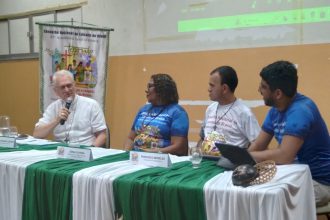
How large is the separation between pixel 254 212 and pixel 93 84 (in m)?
3.06

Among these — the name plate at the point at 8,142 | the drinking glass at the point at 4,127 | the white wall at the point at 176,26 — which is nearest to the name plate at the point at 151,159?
the name plate at the point at 8,142

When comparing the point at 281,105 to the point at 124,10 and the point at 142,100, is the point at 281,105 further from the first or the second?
the point at 124,10

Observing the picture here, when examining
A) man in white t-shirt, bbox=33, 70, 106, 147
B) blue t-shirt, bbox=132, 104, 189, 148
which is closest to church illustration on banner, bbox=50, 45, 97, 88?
man in white t-shirt, bbox=33, 70, 106, 147

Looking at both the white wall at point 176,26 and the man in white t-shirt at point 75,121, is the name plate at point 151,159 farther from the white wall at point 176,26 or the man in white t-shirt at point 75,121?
the white wall at point 176,26

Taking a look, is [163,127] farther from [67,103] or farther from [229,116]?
[67,103]

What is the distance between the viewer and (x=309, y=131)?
191 cm

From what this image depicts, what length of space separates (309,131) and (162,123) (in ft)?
3.65

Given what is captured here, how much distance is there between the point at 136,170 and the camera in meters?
1.79

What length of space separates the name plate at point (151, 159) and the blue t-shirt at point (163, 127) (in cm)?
83

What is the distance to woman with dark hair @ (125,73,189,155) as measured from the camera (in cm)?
275

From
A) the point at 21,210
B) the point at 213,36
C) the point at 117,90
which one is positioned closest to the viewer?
the point at 21,210

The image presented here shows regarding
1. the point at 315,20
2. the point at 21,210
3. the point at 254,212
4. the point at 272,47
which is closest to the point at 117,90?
the point at 272,47

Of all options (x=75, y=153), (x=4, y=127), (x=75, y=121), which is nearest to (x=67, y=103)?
(x=75, y=121)

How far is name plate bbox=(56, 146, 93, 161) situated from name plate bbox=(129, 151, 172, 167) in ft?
0.78
